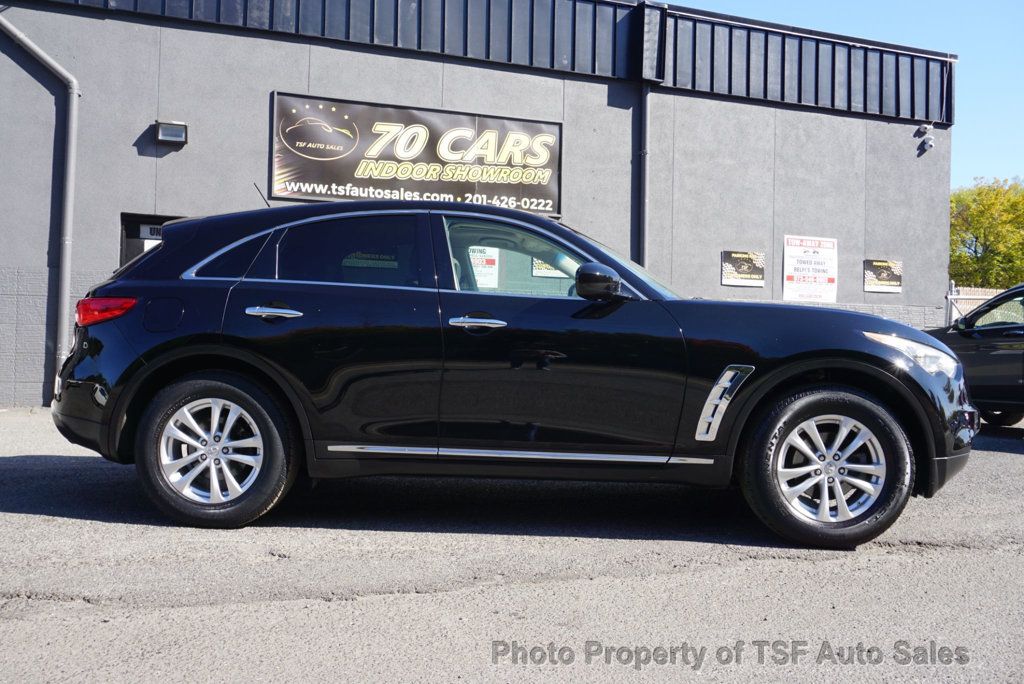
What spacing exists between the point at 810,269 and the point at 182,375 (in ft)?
36.8

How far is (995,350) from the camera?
29.1ft

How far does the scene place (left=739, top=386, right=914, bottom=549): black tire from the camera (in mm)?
4484

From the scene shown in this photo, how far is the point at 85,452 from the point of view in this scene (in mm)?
7430

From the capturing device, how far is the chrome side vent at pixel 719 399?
14.9ft

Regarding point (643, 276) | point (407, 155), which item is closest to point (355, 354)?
point (643, 276)

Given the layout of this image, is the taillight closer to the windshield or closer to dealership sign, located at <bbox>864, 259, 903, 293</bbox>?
the windshield

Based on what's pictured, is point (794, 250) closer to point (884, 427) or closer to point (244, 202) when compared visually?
point (244, 202)

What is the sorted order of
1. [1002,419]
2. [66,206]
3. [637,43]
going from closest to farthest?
[1002,419], [66,206], [637,43]

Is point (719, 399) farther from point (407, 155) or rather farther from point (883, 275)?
point (883, 275)

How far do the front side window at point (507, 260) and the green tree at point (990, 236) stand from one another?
188ft

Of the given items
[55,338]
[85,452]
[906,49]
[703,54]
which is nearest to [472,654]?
[85,452]

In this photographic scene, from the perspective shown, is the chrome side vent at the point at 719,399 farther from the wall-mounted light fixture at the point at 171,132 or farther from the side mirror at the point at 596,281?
the wall-mounted light fixture at the point at 171,132

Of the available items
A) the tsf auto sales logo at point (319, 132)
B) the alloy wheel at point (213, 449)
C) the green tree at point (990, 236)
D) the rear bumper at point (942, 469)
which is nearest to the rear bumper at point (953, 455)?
the rear bumper at point (942, 469)

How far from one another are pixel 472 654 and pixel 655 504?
260 centimetres
